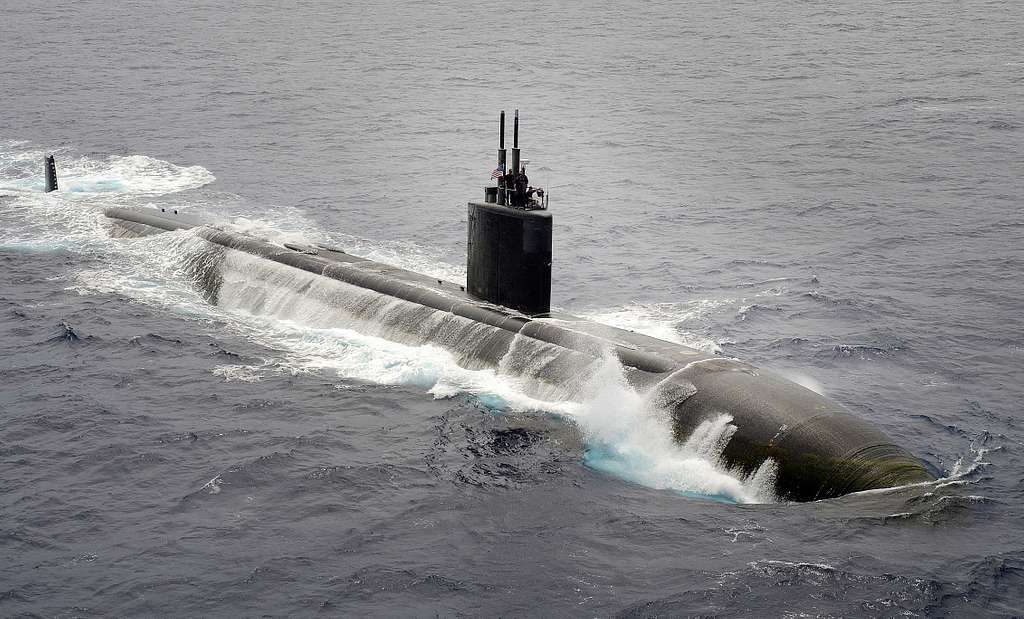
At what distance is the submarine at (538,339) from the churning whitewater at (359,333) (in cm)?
9

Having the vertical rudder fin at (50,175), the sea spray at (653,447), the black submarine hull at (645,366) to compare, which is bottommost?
the sea spray at (653,447)

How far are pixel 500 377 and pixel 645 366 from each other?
3256 millimetres

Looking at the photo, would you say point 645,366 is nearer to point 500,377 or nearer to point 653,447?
point 653,447

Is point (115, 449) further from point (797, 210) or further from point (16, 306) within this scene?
point (797, 210)

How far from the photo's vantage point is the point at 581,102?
61875mm

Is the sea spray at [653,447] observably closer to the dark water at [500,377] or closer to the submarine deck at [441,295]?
the dark water at [500,377]

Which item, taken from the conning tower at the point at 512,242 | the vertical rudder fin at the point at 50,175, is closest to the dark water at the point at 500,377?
the vertical rudder fin at the point at 50,175

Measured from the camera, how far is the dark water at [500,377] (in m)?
15.4

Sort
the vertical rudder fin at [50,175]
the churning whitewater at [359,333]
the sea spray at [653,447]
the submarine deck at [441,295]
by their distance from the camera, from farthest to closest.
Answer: the vertical rudder fin at [50,175], the submarine deck at [441,295], the churning whitewater at [359,333], the sea spray at [653,447]

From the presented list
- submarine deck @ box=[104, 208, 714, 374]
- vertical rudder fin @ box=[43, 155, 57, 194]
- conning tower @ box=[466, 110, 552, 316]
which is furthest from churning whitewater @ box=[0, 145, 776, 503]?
conning tower @ box=[466, 110, 552, 316]

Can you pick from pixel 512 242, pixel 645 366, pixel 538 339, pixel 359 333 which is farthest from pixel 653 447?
pixel 359 333

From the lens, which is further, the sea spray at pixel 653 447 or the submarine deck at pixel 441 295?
the submarine deck at pixel 441 295

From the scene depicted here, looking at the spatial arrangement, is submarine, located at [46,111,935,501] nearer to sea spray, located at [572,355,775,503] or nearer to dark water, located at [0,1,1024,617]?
sea spray, located at [572,355,775,503]

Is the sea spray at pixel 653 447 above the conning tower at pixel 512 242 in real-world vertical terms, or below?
below
